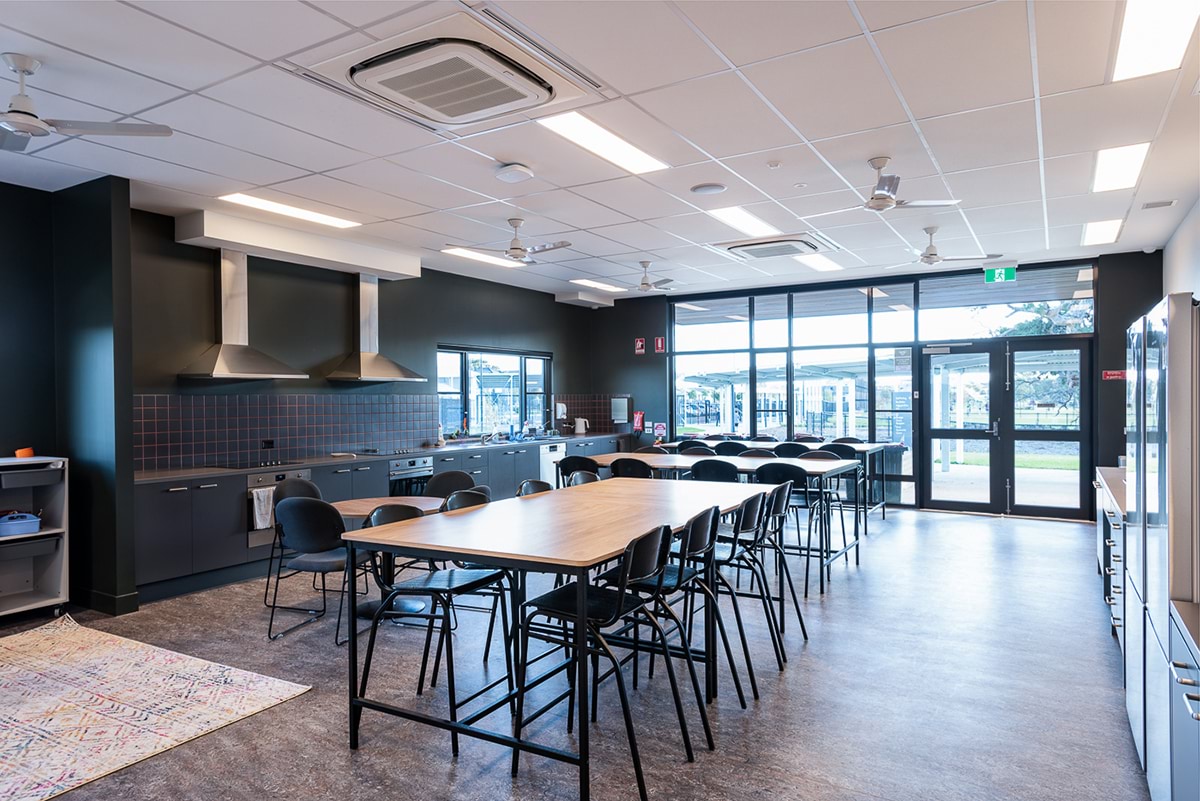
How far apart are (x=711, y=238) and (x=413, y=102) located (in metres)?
3.76

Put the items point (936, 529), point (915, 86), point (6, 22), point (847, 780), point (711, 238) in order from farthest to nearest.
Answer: point (936, 529) < point (711, 238) < point (915, 86) < point (6, 22) < point (847, 780)

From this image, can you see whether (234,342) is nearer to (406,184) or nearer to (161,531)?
(161,531)

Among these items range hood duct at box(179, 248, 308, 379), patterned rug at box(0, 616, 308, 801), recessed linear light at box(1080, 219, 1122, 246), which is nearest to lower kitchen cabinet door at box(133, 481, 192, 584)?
patterned rug at box(0, 616, 308, 801)

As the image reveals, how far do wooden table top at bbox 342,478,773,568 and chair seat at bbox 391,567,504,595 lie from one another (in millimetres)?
263

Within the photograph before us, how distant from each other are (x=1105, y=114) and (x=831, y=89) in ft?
5.25

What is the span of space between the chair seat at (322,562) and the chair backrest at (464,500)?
60cm

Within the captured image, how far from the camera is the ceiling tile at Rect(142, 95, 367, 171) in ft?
12.0

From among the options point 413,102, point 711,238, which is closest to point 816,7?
point 413,102

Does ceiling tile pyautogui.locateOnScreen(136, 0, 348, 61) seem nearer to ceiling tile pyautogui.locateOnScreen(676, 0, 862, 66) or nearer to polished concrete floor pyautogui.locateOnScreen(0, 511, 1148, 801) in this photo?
ceiling tile pyautogui.locateOnScreen(676, 0, 862, 66)

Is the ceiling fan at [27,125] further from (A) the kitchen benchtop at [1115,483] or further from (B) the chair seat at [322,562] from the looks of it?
(A) the kitchen benchtop at [1115,483]

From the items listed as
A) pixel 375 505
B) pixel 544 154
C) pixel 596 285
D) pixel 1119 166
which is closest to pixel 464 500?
pixel 375 505

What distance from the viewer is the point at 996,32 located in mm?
2949

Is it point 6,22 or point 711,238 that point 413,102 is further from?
point 711,238

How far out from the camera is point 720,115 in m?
3.81
